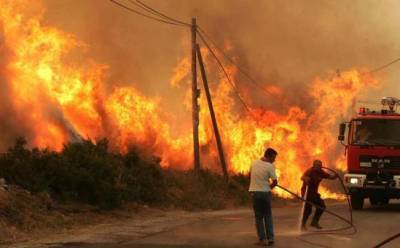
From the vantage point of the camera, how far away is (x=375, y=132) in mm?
19578

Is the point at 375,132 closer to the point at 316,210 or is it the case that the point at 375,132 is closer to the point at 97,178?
the point at 316,210

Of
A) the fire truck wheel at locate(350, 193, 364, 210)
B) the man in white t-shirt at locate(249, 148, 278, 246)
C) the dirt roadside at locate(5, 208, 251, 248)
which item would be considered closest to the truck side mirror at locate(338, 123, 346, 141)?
the fire truck wheel at locate(350, 193, 364, 210)

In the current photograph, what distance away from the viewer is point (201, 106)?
34781 millimetres

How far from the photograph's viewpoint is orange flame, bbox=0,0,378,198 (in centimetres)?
2592

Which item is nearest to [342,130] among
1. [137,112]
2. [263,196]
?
[263,196]

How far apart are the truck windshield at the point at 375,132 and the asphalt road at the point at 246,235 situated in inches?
104

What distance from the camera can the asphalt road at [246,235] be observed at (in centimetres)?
1170

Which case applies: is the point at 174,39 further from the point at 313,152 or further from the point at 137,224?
the point at 137,224

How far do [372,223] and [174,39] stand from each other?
2295cm

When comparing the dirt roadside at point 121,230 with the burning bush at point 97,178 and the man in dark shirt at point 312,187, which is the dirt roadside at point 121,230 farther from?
the man in dark shirt at point 312,187

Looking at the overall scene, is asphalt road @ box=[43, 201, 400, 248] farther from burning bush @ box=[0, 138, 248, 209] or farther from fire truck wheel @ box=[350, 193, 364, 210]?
burning bush @ box=[0, 138, 248, 209]

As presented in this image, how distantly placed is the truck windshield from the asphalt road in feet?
8.63

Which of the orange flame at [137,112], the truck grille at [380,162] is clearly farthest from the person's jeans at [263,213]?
the orange flame at [137,112]

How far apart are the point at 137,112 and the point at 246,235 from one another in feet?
67.7
